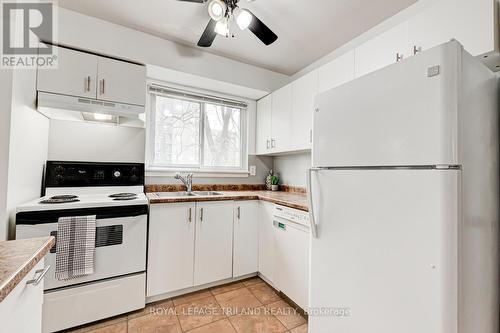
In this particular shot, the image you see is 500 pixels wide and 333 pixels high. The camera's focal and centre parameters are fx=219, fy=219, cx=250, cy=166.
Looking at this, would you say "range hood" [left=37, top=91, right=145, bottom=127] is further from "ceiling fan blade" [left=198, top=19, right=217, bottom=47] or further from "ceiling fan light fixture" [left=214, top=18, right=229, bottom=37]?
"ceiling fan light fixture" [left=214, top=18, right=229, bottom=37]

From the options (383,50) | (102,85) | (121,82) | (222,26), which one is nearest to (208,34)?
(222,26)

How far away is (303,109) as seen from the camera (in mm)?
2182

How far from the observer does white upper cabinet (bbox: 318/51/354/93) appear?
1.75m

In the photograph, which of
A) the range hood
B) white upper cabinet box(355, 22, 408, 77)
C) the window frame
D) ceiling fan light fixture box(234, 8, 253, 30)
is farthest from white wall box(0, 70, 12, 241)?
white upper cabinet box(355, 22, 408, 77)

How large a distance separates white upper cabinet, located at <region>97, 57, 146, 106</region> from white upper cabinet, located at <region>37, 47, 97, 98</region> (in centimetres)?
6

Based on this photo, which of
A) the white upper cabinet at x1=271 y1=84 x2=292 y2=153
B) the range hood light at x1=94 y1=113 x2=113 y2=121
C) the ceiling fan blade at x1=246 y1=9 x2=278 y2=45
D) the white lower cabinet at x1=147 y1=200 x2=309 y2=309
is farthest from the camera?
the white upper cabinet at x1=271 y1=84 x2=292 y2=153

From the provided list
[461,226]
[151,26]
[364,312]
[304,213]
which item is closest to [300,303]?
[304,213]

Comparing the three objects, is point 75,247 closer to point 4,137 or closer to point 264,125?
point 4,137

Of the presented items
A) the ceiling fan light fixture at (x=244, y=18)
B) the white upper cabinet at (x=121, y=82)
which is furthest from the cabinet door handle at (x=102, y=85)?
the ceiling fan light fixture at (x=244, y=18)

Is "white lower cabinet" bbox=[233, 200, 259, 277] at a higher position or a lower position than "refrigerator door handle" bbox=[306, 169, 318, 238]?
lower

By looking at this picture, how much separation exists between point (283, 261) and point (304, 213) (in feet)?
1.84

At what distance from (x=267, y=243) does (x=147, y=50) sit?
2158 millimetres

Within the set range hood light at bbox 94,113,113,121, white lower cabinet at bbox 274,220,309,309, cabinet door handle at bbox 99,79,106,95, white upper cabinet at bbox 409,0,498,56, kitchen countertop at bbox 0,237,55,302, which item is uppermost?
white upper cabinet at bbox 409,0,498,56

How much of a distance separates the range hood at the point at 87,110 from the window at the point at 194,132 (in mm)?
375
